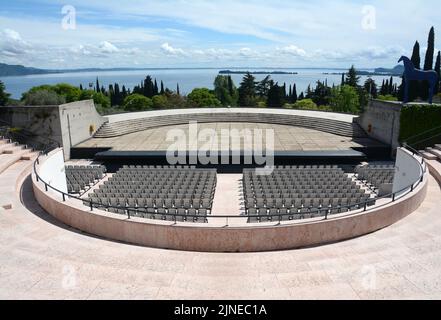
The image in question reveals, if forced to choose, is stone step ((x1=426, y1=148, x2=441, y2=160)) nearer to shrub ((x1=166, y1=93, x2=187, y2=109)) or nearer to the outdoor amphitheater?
the outdoor amphitheater

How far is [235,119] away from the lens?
39094 millimetres

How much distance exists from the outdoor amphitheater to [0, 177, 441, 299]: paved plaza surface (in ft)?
0.14

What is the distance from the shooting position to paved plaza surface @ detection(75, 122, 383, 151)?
26281 millimetres

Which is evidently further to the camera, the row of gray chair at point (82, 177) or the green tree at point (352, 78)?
the green tree at point (352, 78)

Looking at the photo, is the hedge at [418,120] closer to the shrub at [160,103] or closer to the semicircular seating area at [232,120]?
the semicircular seating area at [232,120]

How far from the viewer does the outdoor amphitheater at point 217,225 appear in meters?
7.07

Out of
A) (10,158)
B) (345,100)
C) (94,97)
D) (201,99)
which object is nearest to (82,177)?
(10,158)

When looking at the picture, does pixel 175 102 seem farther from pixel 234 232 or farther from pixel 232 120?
pixel 234 232

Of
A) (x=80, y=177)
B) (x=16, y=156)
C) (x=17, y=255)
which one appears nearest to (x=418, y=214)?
(x=17, y=255)

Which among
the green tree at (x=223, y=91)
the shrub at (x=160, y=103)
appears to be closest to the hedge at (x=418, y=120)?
the shrub at (x=160, y=103)

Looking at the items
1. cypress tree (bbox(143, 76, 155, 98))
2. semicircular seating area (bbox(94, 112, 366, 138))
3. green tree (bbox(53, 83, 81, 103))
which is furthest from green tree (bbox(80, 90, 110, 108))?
semicircular seating area (bbox(94, 112, 366, 138))

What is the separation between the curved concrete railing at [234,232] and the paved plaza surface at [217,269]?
0.30m
